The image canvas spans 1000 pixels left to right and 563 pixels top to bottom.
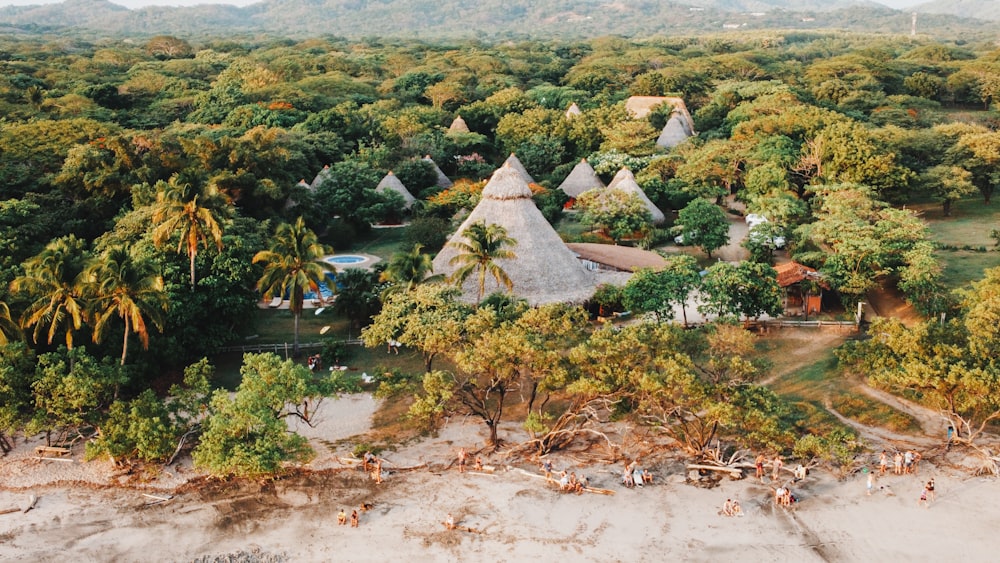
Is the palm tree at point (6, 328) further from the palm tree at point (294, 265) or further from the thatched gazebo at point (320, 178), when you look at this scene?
the thatched gazebo at point (320, 178)

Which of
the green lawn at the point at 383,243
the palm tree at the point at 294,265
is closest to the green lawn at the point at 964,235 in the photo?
the green lawn at the point at 383,243

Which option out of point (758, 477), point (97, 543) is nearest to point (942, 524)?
point (758, 477)

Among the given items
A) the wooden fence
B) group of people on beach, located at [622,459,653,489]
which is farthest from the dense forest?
group of people on beach, located at [622,459,653,489]

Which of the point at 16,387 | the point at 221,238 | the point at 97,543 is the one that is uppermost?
the point at 221,238

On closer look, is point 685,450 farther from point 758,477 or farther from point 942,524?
point 942,524

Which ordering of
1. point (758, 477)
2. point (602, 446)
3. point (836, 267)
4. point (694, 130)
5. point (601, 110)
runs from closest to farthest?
point (758, 477), point (602, 446), point (836, 267), point (601, 110), point (694, 130)

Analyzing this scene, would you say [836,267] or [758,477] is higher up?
[836,267]

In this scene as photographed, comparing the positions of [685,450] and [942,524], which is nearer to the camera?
[942,524]

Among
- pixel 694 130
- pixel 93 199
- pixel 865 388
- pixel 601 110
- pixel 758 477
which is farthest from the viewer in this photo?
pixel 694 130
